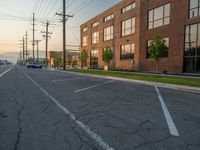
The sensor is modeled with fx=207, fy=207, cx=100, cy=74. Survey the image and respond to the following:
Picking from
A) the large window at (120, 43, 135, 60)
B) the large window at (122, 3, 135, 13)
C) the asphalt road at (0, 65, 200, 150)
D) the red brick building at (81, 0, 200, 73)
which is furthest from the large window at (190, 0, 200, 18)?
the asphalt road at (0, 65, 200, 150)

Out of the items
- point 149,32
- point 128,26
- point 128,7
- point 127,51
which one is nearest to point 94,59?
point 127,51

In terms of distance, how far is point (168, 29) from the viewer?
28.5 metres

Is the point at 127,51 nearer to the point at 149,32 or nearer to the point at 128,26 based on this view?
the point at 128,26

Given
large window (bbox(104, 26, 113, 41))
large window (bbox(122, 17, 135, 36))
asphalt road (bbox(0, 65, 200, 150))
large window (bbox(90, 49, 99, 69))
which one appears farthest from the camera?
large window (bbox(90, 49, 99, 69))

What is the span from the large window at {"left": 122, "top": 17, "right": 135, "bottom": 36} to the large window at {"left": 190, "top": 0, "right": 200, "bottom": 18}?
12.7 meters

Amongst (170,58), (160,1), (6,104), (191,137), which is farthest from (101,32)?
(191,137)

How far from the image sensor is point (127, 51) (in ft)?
127

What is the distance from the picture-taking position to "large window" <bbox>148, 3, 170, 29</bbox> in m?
29.1

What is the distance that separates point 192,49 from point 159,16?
818 cm

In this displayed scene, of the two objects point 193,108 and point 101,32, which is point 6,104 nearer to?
point 193,108

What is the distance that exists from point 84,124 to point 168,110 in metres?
3.11

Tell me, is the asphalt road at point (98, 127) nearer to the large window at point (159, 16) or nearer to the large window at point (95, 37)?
the large window at point (159, 16)

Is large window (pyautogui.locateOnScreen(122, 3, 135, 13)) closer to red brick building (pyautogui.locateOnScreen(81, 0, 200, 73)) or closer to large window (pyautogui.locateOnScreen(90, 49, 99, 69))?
red brick building (pyautogui.locateOnScreen(81, 0, 200, 73))

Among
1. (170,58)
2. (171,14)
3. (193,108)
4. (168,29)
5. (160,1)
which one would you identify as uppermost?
(160,1)
